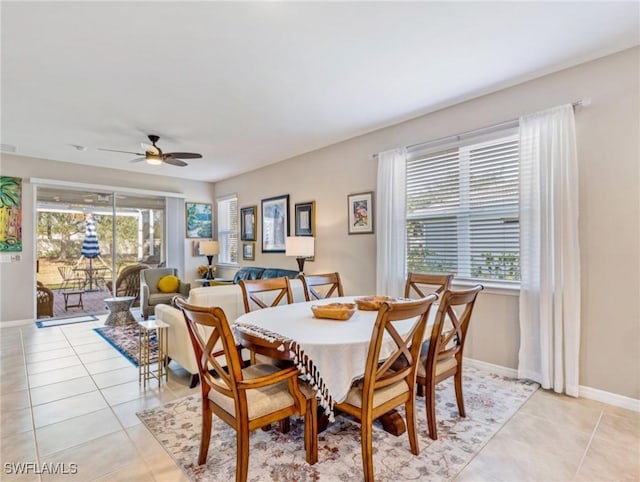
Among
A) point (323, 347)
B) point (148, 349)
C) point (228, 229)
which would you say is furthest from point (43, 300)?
point (323, 347)

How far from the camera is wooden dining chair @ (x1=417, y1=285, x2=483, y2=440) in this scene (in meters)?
1.88

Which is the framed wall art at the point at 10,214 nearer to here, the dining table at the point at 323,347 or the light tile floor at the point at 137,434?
the light tile floor at the point at 137,434

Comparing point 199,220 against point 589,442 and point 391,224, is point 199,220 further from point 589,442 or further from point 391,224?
point 589,442

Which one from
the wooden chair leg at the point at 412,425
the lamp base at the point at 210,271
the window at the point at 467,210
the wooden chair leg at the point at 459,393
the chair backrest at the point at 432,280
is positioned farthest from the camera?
the lamp base at the point at 210,271

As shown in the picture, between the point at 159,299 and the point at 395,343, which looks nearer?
the point at 395,343

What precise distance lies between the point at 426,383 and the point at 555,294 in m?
1.46

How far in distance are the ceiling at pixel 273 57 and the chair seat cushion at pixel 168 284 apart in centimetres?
258

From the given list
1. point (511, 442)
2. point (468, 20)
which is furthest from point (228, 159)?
point (511, 442)

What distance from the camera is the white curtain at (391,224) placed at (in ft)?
12.0

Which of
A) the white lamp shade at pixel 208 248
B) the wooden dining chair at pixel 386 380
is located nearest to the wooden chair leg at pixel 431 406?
the wooden dining chair at pixel 386 380

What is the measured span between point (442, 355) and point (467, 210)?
1.72 metres

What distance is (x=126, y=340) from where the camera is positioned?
418cm

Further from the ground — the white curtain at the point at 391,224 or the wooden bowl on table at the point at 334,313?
the white curtain at the point at 391,224

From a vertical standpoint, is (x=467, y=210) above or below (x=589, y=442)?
above
